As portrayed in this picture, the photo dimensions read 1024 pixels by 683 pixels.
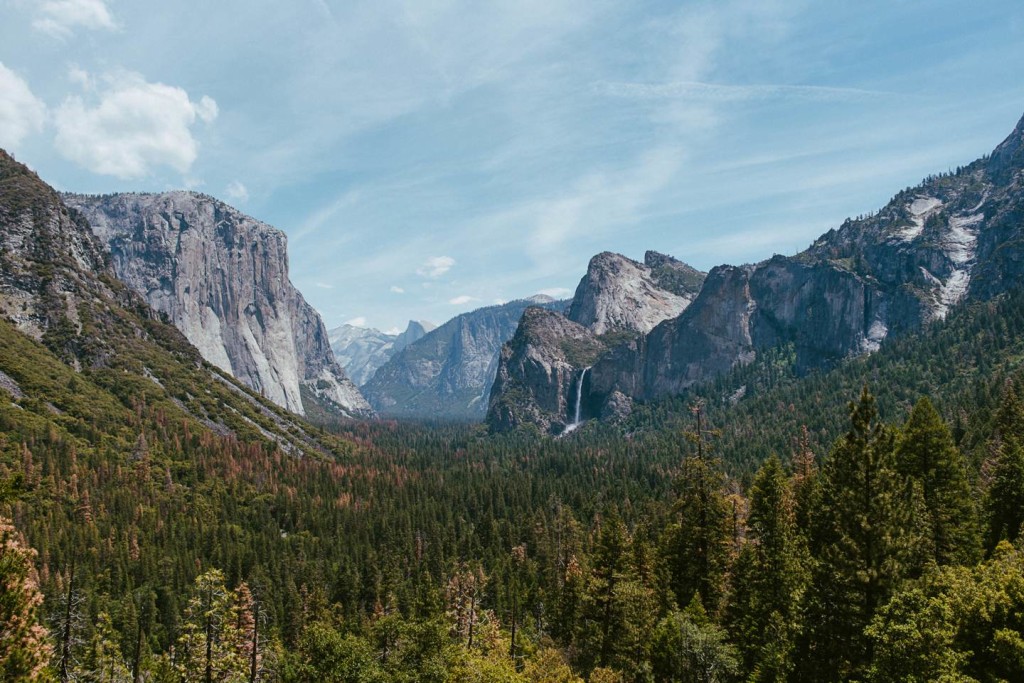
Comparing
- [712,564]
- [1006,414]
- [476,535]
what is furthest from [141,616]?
[1006,414]

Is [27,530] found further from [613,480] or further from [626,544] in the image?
[613,480]

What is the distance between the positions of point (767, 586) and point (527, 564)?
78135 millimetres

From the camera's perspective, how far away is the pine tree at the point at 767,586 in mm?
36062

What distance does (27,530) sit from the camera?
112062 millimetres

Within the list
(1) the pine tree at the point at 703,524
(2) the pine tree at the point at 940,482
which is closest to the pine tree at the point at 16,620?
(1) the pine tree at the point at 703,524

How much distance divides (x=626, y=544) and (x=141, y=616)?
8557 cm

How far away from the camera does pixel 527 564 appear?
114 m

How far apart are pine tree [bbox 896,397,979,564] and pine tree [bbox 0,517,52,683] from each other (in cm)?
4733

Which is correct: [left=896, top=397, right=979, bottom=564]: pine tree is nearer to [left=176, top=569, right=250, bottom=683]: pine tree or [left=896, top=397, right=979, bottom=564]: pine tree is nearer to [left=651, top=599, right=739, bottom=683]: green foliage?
[left=651, top=599, right=739, bottom=683]: green foliage

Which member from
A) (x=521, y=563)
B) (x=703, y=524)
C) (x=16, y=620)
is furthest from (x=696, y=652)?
(x=521, y=563)

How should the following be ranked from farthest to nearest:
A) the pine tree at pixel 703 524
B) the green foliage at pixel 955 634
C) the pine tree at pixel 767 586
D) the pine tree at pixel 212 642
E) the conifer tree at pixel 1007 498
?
the pine tree at pixel 703 524, the conifer tree at pixel 1007 498, the pine tree at pixel 212 642, the pine tree at pixel 767 586, the green foliage at pixel 955 634

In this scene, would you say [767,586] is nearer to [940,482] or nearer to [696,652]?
[696,652]

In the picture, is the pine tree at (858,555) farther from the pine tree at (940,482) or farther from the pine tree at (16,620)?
the pine tree at (16,620)

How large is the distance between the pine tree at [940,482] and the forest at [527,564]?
0.17 meters
